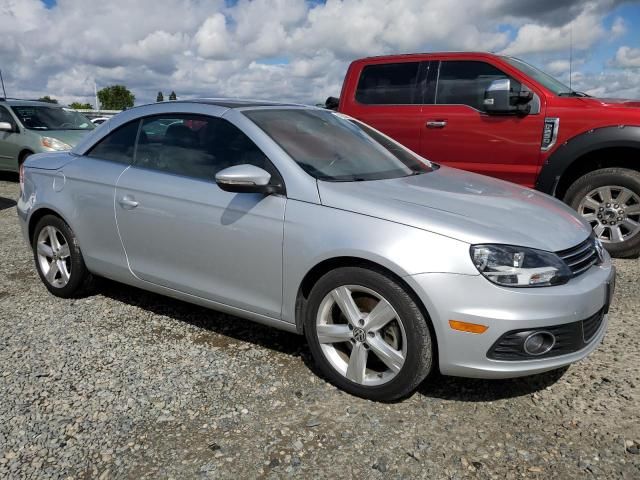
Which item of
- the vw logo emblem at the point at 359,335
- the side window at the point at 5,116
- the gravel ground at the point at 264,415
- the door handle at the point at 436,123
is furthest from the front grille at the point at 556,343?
the side window at the point at 5,116

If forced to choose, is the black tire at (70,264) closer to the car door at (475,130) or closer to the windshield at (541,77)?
the car door at (475,130)

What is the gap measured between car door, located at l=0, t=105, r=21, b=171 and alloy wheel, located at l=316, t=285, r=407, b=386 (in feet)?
29.4

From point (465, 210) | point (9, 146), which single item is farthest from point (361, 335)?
point (9, 146)

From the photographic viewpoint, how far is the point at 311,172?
9.88ft

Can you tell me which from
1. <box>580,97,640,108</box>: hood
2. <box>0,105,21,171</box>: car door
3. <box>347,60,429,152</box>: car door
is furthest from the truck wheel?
<box>0,105,21,171</box>: car door

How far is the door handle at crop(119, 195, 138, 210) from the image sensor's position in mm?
3520

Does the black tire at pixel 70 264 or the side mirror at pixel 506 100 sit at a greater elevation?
the side mirror at pixel 506 100

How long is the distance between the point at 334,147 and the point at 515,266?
1377mm

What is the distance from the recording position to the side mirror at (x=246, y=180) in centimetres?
288

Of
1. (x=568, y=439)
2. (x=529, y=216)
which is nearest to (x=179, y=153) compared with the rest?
(x=529, y=216)

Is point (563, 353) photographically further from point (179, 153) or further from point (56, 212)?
point (56, 212)

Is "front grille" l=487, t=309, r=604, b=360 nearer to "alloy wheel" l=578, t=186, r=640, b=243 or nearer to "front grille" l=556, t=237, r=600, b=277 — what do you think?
"front grille" l=556, t=237, r=600, b=277

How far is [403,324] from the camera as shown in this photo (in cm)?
260

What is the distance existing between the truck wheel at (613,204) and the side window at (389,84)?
6.02ft
